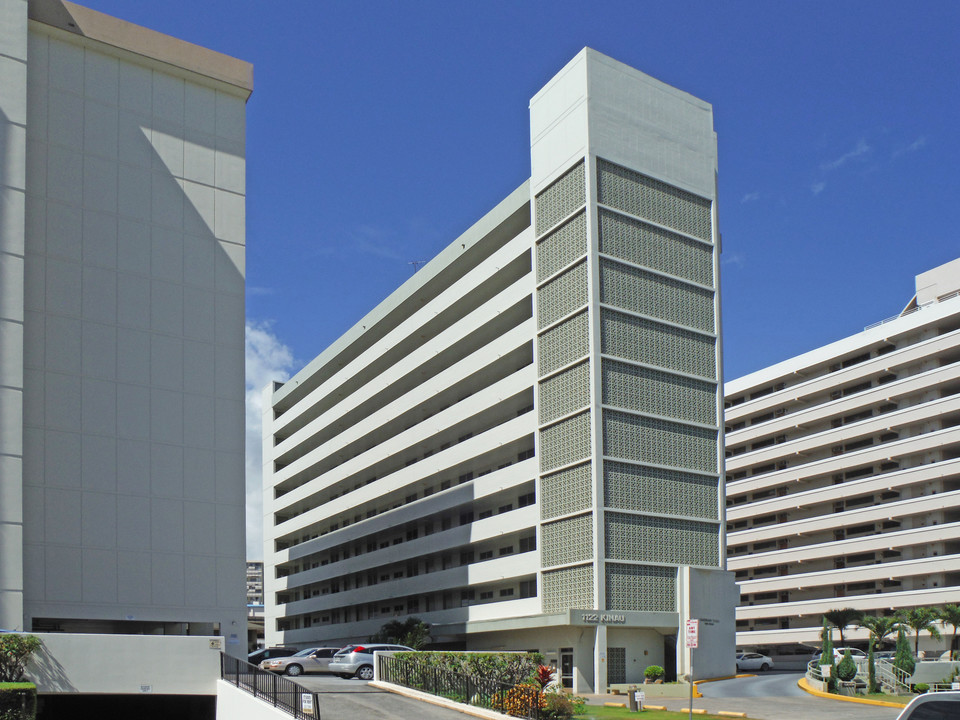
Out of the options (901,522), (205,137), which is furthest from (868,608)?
(205,137)

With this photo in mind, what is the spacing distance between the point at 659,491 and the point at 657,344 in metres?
8.06

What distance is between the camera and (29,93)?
46750 mm

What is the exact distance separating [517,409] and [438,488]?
12.5 metres

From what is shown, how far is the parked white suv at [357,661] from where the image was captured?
146 feet

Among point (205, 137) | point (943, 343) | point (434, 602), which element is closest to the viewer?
point (205, 137)

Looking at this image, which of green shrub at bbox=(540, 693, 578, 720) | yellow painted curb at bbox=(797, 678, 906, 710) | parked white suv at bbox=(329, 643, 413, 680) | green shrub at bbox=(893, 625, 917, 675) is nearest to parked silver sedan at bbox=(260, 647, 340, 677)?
parked white suv at bbox=(329, 643, 413, 680)

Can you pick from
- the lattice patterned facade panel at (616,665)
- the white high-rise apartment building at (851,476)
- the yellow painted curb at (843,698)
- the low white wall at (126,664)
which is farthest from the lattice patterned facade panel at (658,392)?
the white high-rise apartment building at (851,476)

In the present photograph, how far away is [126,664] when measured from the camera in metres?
36.7

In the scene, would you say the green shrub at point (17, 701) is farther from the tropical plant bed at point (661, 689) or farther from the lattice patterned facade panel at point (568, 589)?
the lattice patterned facade panel at point (568, 589)

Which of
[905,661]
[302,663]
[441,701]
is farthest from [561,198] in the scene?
[441,701]

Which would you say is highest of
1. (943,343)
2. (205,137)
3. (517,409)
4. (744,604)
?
(205,137)

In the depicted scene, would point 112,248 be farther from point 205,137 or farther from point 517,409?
point 517,409

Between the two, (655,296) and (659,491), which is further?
(655,296)

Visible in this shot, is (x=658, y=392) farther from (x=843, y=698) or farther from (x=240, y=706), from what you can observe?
(x=240, y=706)
